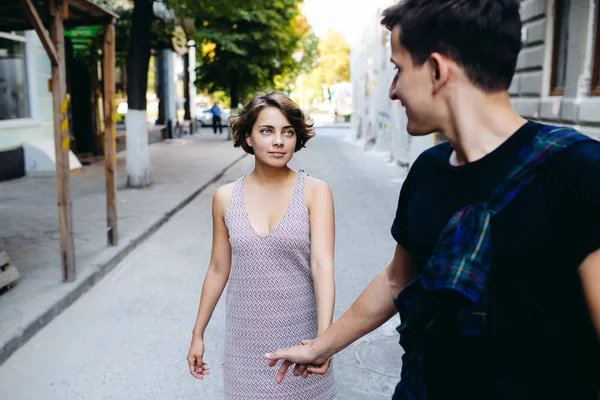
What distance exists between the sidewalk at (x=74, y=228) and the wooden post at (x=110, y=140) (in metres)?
0.30

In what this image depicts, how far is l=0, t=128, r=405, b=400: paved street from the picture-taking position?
4.00 m

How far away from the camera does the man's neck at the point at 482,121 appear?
4.51 ft

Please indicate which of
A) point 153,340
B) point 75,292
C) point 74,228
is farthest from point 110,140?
point 153,340

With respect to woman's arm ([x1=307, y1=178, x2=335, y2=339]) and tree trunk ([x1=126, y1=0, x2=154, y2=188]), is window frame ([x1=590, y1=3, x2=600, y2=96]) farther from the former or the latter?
tree trunk ([x1=126, y1=0, x2=154, y2=188])

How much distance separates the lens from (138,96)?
12352 mm

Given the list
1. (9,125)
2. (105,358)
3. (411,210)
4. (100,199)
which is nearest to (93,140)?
(9,125)

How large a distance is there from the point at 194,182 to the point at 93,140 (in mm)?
6303

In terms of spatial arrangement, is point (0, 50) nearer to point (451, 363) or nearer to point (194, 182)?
point (194, 182)

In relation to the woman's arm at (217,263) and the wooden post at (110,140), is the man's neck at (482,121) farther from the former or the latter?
the wooden post at (110,140)

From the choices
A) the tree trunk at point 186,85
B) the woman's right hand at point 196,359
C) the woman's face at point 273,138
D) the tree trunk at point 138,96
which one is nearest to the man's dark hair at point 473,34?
the woman's face at point 273,138

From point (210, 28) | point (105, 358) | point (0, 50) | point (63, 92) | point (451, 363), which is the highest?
point (210, 28)

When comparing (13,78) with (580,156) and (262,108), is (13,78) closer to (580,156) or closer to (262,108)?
(262,108)

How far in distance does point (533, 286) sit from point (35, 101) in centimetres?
1552

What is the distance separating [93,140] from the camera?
61.0 ft
